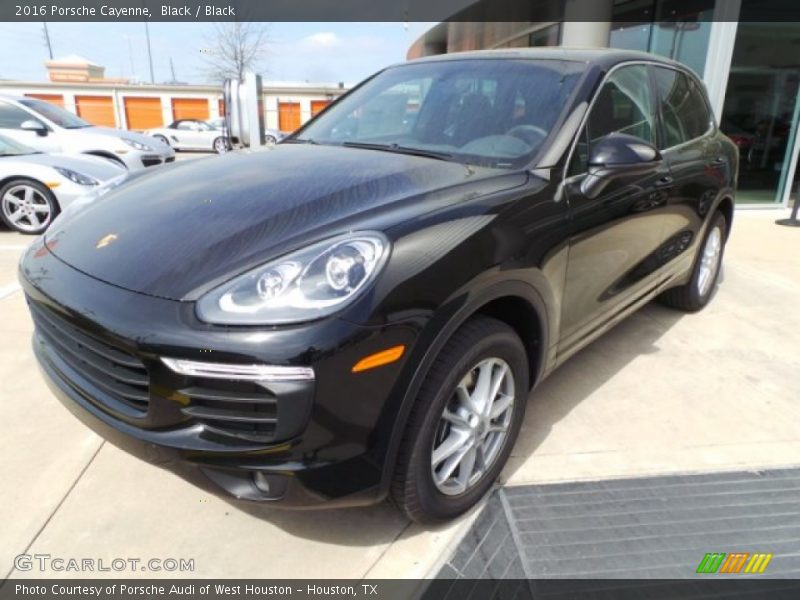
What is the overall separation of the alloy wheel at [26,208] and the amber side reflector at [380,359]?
20.7 feet

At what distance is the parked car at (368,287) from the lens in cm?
157

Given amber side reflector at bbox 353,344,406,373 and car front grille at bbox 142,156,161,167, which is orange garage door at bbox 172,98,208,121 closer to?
car front grille at bbox 142,156,161,167

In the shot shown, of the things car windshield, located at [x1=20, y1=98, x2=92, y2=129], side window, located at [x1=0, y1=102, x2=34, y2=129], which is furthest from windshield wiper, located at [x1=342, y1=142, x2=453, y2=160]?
car windshield, located at [x1=20, y1=98, x2=92, y2=129]

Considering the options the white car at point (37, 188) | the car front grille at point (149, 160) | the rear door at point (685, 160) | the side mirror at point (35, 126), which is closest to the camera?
the rear door at point (685, 160)

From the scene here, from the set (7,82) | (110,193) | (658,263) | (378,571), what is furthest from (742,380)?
(7,82)

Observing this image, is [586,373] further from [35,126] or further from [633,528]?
[35,126]

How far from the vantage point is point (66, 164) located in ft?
21.7

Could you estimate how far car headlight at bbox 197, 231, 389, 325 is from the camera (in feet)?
5.12

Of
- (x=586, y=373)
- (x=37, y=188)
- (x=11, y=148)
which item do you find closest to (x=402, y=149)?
(x=586, y=373)

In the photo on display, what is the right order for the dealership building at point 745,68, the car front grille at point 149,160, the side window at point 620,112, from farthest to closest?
1. the car front grille at point 149,160
2. the dealership building at point 745,68
3. the side window at point 620,112

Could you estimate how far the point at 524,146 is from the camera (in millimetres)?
2416

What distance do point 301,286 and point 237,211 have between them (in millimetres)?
541

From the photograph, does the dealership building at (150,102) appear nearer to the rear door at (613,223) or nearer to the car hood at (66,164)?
the car hood at (66,164)

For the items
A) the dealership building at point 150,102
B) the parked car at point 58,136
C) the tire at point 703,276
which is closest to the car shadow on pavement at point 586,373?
the tire at point 703,276
